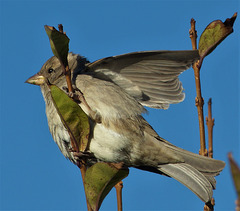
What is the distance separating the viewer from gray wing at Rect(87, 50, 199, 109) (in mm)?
3527

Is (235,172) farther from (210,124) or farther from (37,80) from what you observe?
(37,80)

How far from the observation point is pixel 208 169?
11.6ft

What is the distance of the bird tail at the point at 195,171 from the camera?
3443 millimetres

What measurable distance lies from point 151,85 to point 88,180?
2.15m

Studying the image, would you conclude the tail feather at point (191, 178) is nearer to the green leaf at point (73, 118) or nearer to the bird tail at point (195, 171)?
the bird tail at point (195, 171)

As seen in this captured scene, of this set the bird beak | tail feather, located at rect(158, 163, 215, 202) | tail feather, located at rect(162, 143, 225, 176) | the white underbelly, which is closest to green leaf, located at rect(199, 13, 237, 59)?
the white underbelly

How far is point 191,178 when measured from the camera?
3.59 metres

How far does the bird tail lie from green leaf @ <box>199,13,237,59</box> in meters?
1.45

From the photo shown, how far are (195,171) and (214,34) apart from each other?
5.82 ft

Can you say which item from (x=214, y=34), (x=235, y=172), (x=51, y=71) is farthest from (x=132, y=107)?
(x=235, y=172)

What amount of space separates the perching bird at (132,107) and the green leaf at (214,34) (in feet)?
3.65

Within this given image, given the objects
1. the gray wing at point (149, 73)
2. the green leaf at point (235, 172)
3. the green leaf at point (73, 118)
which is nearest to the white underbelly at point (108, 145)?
the gray wing at point (149, 73)

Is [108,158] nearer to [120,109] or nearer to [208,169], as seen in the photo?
Answer: [120,109]

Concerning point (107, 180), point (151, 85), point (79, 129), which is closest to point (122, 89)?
point (151, 85)
